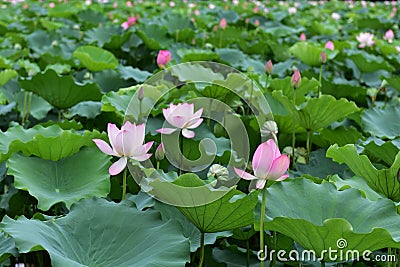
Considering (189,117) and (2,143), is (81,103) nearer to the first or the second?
(2,143)

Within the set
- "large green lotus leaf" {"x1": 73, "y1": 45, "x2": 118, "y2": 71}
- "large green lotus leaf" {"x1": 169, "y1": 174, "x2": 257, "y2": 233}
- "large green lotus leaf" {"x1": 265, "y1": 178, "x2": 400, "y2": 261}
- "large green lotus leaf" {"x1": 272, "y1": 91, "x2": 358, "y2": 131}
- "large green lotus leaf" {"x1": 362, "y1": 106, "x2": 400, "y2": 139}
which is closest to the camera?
"large green lotus leaf" {"x1": 265, "y1": 178, "x2": 400, "y2": 261}

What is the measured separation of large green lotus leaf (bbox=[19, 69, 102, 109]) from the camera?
194 cm

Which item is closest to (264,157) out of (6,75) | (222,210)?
(222,210)

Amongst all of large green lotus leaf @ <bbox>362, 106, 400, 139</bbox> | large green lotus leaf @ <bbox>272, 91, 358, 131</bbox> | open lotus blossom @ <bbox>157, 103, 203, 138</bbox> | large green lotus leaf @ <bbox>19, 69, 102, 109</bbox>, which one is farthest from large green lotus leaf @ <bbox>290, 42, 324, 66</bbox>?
open lotus blossom @ <bbox>157, 103, 203, 138</bbox>

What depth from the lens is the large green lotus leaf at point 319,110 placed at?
63.2 inches

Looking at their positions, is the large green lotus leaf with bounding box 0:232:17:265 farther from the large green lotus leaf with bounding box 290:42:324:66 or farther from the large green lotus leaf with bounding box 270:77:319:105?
the large green lotus leaf with bounding box 290:42:324:66

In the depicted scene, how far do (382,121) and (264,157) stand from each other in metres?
0.99

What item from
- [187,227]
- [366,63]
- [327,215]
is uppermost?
[327,215]

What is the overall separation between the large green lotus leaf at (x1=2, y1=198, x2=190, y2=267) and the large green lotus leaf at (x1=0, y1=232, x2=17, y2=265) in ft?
0.25

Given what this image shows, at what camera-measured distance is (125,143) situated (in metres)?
1.18

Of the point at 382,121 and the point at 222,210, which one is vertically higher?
the point at 222,210

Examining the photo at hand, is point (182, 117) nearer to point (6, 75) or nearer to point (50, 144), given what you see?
point (50, 144)

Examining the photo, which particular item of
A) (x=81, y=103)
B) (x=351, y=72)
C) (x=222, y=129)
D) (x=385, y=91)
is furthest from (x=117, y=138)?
(x=351, y=72)

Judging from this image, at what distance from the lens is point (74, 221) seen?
1.14m
